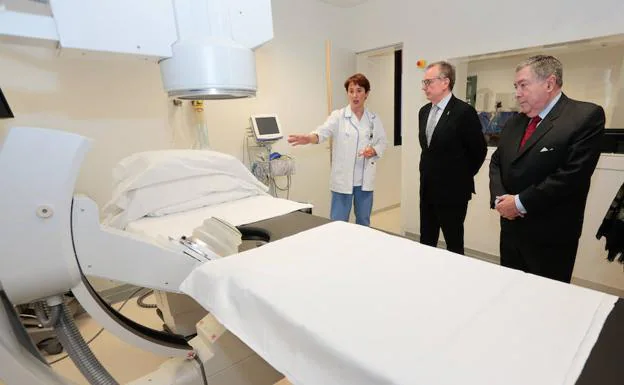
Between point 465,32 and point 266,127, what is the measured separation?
1814 mm

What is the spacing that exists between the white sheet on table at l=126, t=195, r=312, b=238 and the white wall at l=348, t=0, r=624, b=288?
76.3 inches

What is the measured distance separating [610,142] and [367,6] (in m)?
2.41

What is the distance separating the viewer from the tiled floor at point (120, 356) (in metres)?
1.75

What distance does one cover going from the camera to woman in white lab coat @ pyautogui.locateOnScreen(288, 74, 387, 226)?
2568 millimetres

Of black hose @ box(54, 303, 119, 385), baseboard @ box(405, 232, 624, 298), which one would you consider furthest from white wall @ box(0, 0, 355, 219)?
baseboard @ box(405, 232, 624, 298)

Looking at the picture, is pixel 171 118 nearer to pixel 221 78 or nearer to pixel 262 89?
pixel 262 89

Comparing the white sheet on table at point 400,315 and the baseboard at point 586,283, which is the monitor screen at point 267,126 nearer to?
the white sheet on table at point 400,315

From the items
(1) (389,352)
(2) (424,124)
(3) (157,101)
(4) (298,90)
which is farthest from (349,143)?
(1) (389,352)

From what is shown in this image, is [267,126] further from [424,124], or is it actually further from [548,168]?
[548,168]

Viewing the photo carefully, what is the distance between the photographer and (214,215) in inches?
64.8

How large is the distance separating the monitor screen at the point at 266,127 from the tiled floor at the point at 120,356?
1586mm

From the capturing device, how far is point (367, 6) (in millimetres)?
3373

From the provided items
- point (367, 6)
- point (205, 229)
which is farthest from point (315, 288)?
point (367, 6)

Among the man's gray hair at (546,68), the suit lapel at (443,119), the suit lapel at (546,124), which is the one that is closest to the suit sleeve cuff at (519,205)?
the suit lapel at (546,124)
